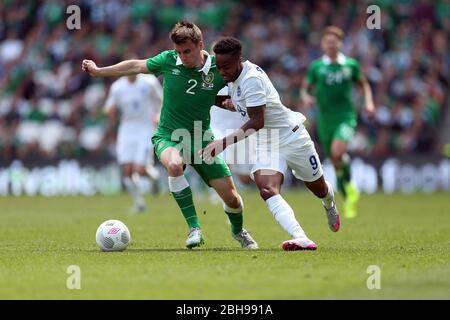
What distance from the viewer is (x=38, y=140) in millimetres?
26047

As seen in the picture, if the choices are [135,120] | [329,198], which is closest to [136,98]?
[135,120]

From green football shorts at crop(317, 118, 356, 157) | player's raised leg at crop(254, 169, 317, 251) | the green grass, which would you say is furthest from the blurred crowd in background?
player's raised leg at crop(254, 169, 317, 251)

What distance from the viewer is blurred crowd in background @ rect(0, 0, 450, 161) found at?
26094mm

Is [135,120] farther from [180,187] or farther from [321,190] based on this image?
[180,187]

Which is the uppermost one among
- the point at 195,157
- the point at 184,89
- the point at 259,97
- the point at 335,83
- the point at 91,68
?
the point at 335,83

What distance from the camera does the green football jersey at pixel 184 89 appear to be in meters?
10.7

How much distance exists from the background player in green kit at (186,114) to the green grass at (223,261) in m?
0.55

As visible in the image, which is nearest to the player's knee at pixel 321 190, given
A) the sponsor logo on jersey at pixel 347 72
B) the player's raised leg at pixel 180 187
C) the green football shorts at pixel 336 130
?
the player's raised leg at pixel 180 187

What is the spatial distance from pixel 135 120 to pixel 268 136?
356 inches

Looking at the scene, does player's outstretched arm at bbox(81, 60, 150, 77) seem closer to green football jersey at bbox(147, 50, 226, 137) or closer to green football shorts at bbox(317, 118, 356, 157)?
green football jersey at bbox(147, 50, 226, 137)

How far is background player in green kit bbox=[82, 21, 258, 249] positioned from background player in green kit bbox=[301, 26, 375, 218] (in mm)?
6226

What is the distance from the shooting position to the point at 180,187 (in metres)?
10.9

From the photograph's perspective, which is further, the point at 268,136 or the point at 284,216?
the point at 268,136

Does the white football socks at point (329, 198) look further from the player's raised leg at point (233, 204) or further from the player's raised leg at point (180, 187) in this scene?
the player's raised leg at point (180, 187)
